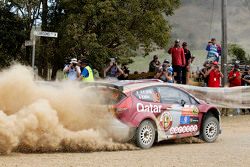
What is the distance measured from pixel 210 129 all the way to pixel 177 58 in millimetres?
6626

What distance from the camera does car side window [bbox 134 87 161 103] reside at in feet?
39.2

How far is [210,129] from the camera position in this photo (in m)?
13.6

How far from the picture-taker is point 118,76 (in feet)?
63.7

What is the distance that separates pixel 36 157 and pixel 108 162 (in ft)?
4.79

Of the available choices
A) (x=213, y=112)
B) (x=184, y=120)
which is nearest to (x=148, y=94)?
(x=184, y=120)

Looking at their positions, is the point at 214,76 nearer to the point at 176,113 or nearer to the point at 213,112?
the point at 213,112

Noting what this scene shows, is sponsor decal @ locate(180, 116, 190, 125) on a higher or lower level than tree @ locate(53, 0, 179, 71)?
lower

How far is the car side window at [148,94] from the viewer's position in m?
12.0

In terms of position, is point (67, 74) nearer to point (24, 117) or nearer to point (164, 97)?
point (164, 97)

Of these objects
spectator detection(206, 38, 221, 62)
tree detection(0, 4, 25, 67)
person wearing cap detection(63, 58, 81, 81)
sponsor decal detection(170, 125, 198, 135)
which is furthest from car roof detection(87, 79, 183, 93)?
tree detection(0, 4, 25, 67)

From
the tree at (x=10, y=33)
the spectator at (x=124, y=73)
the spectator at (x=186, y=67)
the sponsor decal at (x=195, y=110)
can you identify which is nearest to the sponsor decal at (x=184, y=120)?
the sponsor decal at (x=195, y=110)

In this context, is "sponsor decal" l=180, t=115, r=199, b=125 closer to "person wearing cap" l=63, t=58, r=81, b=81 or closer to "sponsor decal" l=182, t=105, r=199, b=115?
"sponsor decal" l=182, t=105, r=199, b=115

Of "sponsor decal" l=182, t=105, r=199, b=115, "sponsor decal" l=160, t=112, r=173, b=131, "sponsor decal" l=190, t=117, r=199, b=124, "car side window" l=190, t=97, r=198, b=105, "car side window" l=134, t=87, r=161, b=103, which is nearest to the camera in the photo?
"car side window" l=134, t=87, r=161, b=103

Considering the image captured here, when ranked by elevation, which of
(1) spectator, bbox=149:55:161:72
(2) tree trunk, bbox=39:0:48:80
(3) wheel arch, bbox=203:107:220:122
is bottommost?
(3) wheel arch, bbox=203:107:220:122
